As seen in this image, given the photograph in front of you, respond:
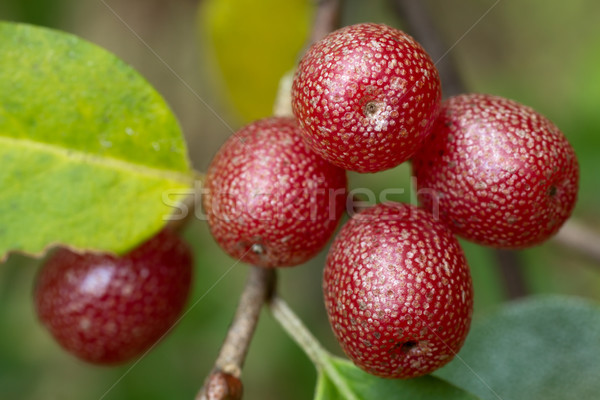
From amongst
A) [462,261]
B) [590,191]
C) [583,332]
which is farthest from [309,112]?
[590,191]

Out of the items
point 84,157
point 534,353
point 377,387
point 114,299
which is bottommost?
point 114,299

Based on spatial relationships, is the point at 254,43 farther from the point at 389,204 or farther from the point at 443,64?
the point at 389,204

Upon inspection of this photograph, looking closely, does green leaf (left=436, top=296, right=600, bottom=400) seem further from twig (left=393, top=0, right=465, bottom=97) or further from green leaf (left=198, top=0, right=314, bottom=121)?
green leaf (left=198, top=0, right=314, bottom=121)

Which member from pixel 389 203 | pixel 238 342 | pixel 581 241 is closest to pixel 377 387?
pixel 238 342

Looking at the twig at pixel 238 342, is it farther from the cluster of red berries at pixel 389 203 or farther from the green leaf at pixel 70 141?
the green leaf at pixel 70 141

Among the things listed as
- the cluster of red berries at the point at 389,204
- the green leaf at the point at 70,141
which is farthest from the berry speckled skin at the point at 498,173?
the green leaf at the point at 70,141

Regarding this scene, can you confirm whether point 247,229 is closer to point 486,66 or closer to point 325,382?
point 325,382
